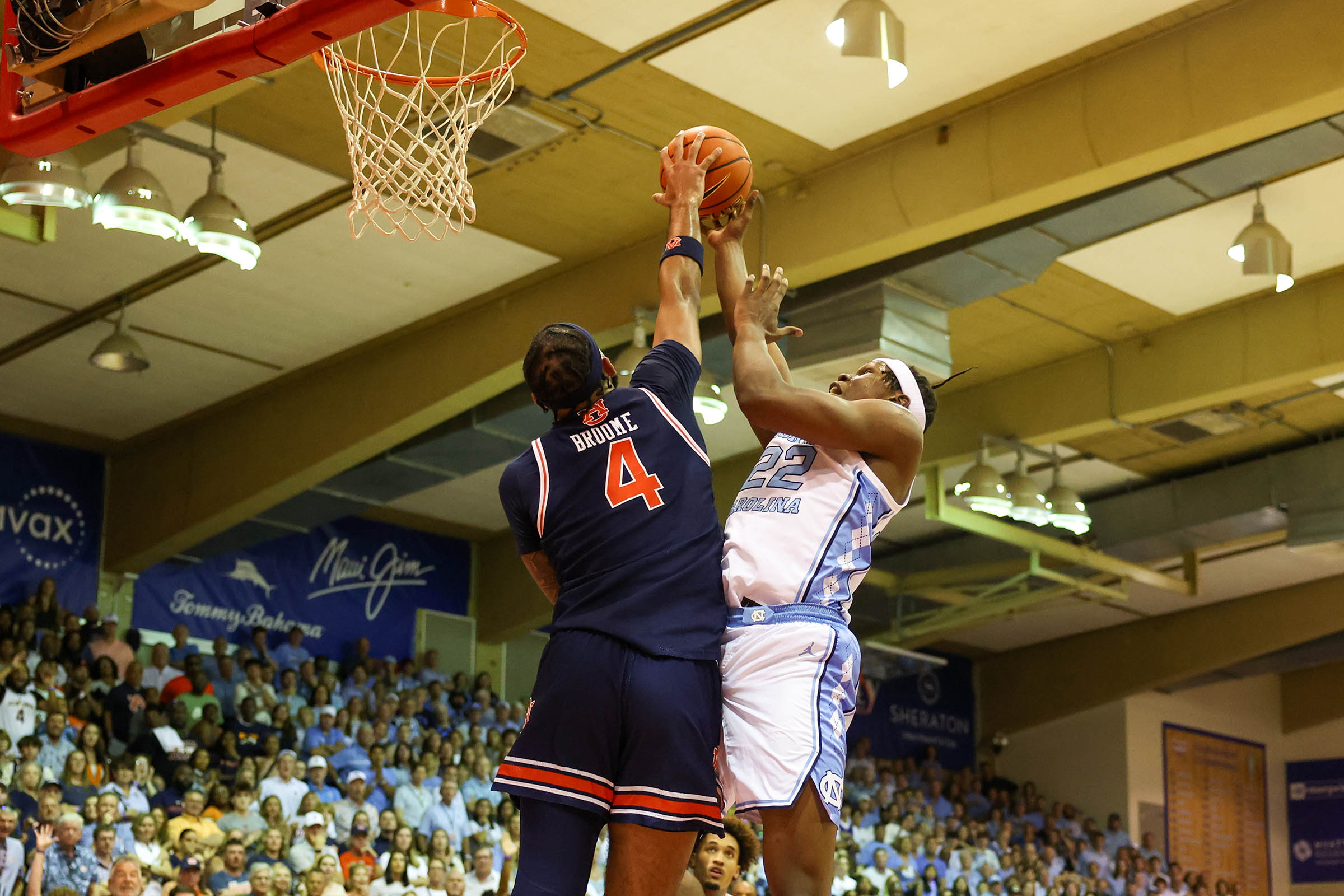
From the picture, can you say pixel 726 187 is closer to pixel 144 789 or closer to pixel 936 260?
pixel 936 260

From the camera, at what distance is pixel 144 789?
1345cm

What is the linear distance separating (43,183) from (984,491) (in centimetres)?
933

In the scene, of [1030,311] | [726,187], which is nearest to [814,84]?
[1030,311]

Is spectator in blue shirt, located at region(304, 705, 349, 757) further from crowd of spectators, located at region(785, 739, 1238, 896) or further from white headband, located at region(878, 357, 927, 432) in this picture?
white headband, located at region(878, 357, 927, 432)

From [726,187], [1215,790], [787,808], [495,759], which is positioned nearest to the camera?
[787,808]

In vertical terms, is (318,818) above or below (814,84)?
below

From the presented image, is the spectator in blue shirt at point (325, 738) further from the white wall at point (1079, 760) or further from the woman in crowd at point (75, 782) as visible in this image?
the white wall at point (1079, 760)

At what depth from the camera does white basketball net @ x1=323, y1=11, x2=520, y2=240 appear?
21.3ft

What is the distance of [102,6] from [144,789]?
396 inches

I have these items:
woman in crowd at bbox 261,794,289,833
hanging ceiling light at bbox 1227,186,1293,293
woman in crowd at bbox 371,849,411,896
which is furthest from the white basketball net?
hanging ceiling light at bbox 1227,186,1293,293

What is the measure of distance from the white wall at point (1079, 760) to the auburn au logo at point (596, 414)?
2429 cm

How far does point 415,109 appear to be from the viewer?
7.13 meters

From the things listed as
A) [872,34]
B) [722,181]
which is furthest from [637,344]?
[722,181]

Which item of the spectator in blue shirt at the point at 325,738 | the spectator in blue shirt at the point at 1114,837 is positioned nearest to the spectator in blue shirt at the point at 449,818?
the spectator in blue shirt at the point at 325,738
